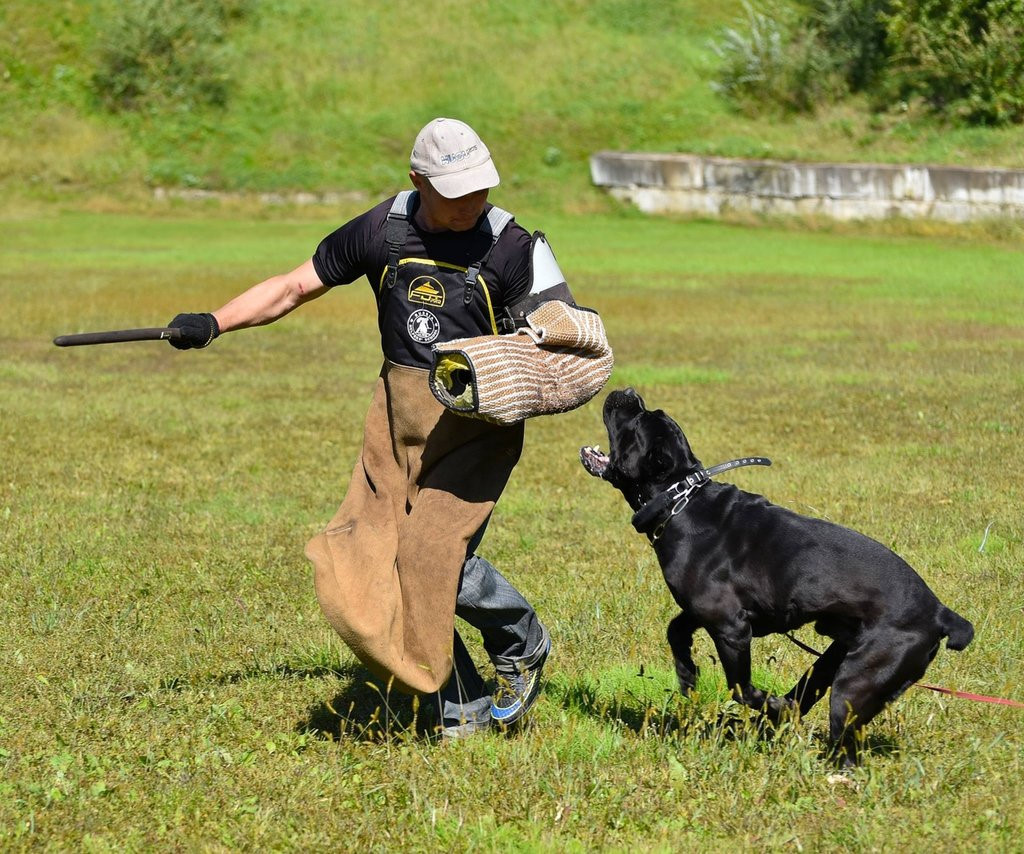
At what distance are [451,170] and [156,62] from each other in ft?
131

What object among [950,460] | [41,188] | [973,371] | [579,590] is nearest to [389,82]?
[41,188]

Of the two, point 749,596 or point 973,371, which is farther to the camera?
point 973,371

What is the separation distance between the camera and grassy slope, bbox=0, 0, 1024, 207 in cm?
3712

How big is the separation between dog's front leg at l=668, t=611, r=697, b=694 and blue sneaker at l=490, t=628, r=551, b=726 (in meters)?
0.53

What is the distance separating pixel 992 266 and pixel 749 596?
22491 millimetres

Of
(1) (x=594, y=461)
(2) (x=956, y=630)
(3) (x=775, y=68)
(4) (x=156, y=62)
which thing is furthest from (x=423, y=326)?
(4) (x=156, y=62)

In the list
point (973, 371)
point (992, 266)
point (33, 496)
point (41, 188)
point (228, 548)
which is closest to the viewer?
point (228, 548)

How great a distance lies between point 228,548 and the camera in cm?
822

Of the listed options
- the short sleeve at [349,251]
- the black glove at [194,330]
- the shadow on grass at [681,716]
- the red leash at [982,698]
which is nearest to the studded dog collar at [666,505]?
the shadow on grass at [681,716]

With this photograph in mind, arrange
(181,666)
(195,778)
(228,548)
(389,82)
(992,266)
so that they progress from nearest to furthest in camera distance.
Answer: (195,778), (181,666), (228,548), (992,266), (389,82)

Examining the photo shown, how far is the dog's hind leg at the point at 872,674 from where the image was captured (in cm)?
455

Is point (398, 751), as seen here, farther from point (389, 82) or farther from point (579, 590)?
point (389, 82)

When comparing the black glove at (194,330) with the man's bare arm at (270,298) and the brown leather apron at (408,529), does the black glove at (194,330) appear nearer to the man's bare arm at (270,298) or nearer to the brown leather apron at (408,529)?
the man's bare arm at (270,298)

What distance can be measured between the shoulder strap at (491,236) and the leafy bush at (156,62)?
38.7 metres
